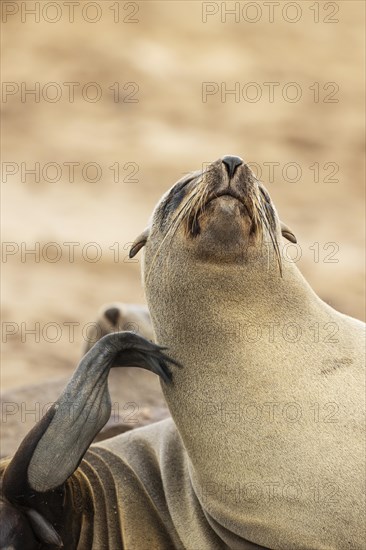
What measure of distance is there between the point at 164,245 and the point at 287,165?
790 cm

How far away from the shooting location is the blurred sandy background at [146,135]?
29.8 ft

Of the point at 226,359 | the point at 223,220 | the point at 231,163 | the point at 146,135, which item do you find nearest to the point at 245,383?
the point at 226,359

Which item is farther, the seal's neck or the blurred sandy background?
the blurred sandy background

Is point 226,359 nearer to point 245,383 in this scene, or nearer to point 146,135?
point 245,383

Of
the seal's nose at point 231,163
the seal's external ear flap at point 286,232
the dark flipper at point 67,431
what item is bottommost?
the dark flipper at point 67,431

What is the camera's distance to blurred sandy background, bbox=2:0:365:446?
9094 mm

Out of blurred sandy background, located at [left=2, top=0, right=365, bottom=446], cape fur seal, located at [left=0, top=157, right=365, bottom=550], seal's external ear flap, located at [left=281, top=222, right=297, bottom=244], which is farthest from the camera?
blurred sandy background, located at [left=2, top=0, right=365, bottom=446]

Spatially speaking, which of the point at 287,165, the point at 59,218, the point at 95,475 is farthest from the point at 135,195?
the point at 95,475

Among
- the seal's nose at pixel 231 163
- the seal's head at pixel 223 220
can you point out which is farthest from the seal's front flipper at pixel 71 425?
the seal's nose at pixel 231 163

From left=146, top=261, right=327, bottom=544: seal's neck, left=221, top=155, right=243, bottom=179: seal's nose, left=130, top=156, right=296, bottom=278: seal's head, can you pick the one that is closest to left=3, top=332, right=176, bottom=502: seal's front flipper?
left=146, top=261, right=327, bottom=544: seal's neck

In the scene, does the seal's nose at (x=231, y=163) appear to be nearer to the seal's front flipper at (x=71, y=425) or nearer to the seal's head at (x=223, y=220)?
the seal's head at (x=223, y=220)

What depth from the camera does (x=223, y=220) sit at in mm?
3436

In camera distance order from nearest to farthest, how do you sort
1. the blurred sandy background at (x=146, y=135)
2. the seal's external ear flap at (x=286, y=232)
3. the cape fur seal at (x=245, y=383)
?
the cape fur seal at (x=245, y=383), the seal's external ear flap at (x=286, y=232), the blurred sandy background at (x=146, y=135)

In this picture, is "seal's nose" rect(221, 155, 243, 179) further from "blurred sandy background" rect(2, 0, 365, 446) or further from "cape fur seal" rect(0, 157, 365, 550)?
"blurred sandy background" rect(2, 0, 365, 446)
